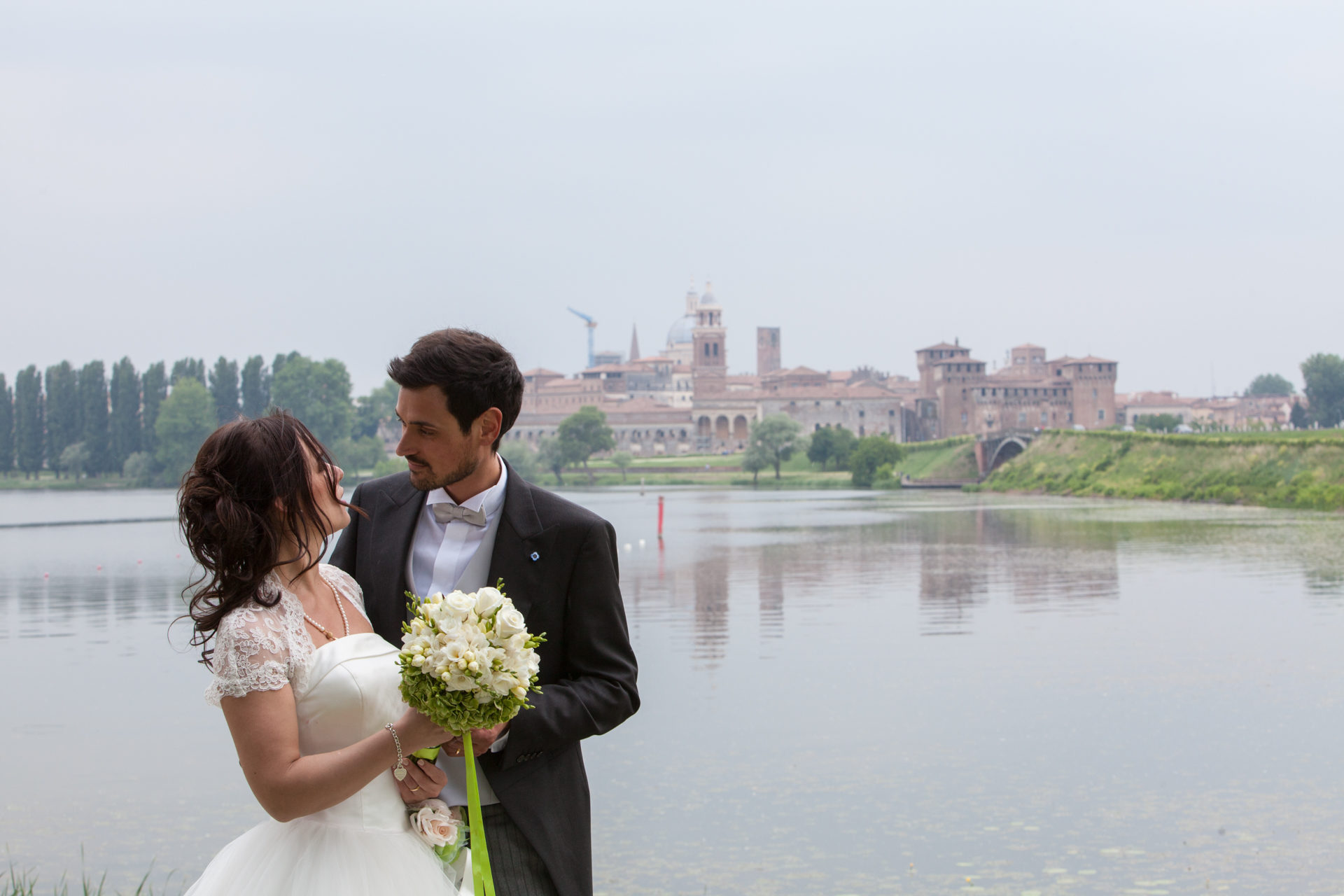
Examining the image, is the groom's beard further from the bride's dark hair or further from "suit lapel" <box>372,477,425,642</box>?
the bride's dark hair

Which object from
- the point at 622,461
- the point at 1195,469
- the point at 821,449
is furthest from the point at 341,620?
the point at 622,461

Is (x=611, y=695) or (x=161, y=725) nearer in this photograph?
(x=611, y=695)

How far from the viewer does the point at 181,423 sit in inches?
2295

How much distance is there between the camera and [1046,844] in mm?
5129

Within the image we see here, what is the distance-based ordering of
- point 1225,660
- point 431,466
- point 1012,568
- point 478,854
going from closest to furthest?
point 478,854
point 431,466
point 1225,660
point 1012,568

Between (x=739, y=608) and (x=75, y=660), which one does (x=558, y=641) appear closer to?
(x=75, y=660)

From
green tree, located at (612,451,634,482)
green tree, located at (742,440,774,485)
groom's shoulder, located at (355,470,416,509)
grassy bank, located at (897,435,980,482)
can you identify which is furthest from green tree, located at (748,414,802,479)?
groom's shoulder, located at (355,470,416,509)

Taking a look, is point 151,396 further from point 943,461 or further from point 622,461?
point 943,461

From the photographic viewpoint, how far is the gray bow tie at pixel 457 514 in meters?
2.18

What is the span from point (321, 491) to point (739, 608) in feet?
37.1

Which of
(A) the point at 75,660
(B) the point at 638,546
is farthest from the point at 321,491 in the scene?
(B) the point at 638,546

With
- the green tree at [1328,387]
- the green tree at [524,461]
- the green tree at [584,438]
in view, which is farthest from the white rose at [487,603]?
the green tree at [1328,387]

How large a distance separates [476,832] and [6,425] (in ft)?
228

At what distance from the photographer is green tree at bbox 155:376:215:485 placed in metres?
58.4
